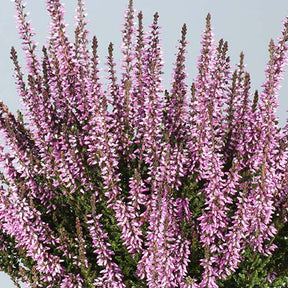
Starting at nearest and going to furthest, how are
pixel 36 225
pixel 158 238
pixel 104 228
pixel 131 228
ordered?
1. pixel 158 238
2. pixel 131 228
3. pixel 36 225
4. pixel 104 228

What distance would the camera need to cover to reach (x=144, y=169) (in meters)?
4.62

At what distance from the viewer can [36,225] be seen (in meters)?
4.42

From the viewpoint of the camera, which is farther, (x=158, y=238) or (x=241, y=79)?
(x=241, y=79)

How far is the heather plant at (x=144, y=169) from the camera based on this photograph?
406 centimetres

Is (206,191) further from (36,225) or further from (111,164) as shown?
(36,225)

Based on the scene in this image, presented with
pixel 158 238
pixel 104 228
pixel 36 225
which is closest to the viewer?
pixel 158 238

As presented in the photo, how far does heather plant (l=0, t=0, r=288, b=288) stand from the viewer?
13.3ft

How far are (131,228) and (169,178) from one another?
1.64 ft

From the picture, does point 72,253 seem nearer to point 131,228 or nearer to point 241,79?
point 131,228

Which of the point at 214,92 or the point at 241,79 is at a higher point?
the point at 241,79

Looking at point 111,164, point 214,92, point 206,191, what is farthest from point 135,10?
point 206,191

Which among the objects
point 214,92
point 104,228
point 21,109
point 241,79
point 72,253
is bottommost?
point 72,253

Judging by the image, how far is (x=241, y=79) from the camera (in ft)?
15.1

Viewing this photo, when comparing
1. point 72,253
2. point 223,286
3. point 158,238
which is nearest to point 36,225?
point 72,253
